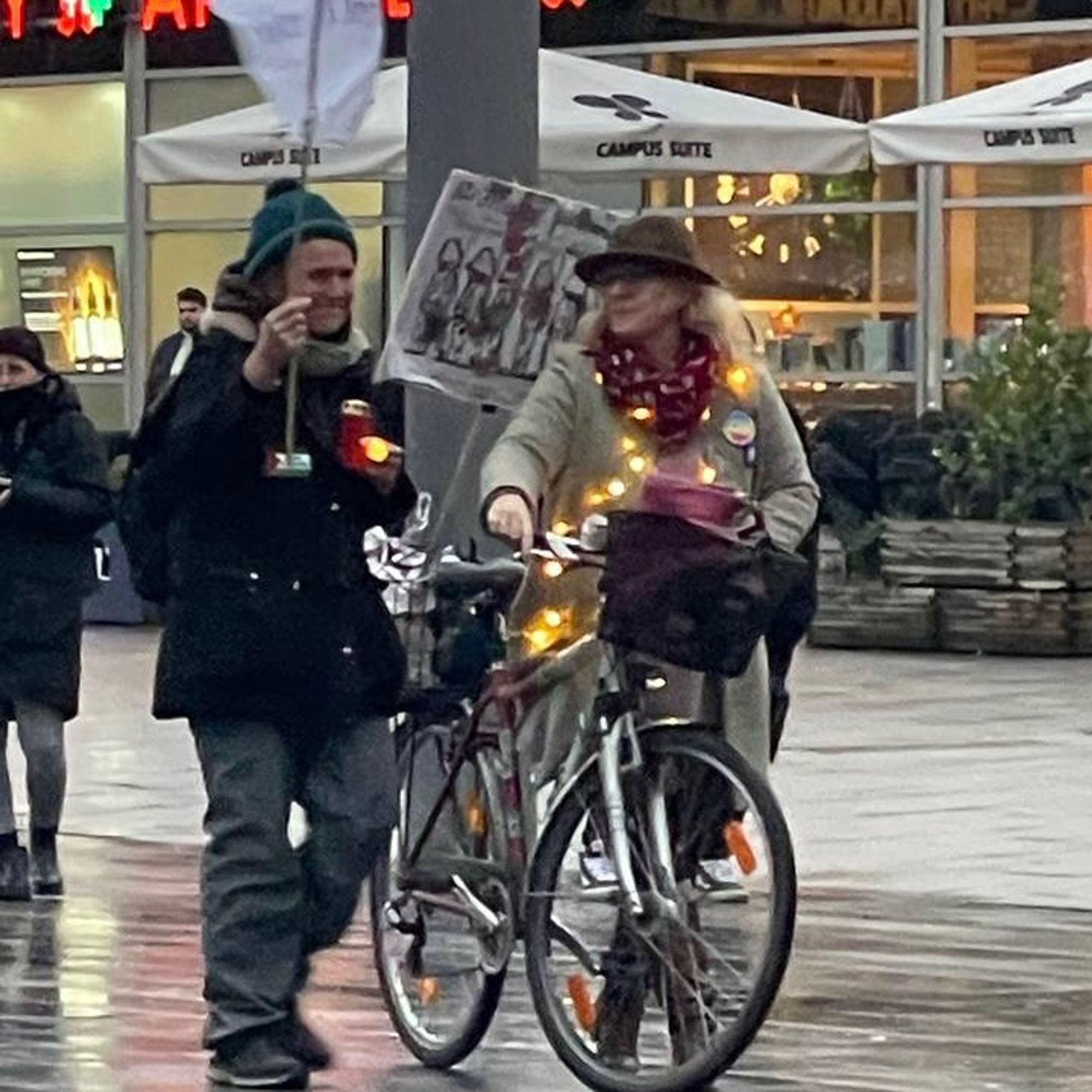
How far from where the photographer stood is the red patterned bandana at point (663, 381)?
7785 mm

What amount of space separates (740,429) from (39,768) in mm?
3353

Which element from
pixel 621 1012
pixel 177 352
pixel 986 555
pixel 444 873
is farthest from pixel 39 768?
pixel 986 555

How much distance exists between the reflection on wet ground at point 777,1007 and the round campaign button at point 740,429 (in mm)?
1326

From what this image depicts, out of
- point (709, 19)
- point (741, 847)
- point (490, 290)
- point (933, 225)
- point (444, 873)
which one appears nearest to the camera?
point (741, 847)

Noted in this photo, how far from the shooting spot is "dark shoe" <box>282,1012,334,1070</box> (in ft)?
24.1

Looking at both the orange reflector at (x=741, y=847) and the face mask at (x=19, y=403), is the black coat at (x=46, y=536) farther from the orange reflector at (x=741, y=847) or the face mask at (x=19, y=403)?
the orange reflector at (x=741, y=847)

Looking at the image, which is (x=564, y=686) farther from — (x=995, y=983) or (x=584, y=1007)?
(x=995, y=983)

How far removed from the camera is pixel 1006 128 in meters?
17.6

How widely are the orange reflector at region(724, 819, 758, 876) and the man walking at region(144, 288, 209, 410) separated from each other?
1.47m

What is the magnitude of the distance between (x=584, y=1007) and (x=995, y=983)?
73.0 inches

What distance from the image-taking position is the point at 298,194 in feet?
24.1

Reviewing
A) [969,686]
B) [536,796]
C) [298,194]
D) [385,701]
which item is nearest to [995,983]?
[536,796]

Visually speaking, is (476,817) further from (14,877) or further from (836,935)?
(14,877)

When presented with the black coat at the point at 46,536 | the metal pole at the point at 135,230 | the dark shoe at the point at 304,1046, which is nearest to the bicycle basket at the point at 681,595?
the dark shoe at the point at 304,1046
